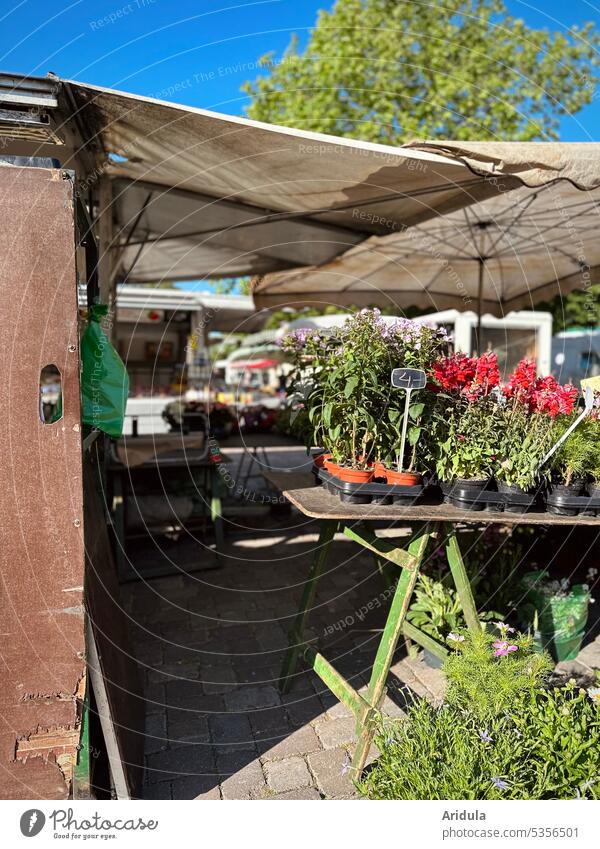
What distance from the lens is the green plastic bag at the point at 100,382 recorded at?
205cm

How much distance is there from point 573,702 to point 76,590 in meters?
1.74

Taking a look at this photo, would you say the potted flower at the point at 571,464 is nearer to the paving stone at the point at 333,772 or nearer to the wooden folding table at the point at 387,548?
the wooden folding table at the point at 387,548

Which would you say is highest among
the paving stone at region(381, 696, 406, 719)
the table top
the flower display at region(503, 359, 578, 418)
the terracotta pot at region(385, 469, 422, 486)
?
the flower display at region(503, 359, 578, 418)

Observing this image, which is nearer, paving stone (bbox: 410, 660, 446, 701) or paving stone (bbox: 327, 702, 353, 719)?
paving stone (bbox: 327, 702, 353, 719)

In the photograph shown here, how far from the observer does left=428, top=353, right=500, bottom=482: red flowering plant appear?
7.49 feet

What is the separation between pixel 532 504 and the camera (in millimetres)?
2346

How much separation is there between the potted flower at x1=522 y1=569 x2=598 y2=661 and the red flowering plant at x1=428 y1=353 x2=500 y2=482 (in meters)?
1.03

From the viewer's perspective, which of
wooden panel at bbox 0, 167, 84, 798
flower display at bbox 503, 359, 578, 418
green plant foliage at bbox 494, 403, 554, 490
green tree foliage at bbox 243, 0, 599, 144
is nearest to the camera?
wooden panel at bbox 0, 167, 84, 798

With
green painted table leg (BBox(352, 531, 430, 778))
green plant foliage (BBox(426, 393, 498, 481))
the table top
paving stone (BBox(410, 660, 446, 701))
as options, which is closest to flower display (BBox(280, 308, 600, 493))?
green plant foliage (BBox(426, 393, 498, 481))

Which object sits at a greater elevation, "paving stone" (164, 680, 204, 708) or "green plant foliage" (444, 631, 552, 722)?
"green plant foliage" (444, 631, 552, 722)

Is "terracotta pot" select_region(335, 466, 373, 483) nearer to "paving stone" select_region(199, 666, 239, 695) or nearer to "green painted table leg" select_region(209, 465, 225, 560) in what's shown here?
"paving stone" select_region(199, 666, 239, 695)

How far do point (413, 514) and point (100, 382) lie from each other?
4.32 feet

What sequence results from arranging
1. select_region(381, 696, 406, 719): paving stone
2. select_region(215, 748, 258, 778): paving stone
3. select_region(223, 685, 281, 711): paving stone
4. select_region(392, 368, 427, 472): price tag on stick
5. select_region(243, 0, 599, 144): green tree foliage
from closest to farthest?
select_region(392, 368, 427, 472): price tag on stick, select_region(215, 748, 258, 778): paving stone, select_region(381, 696, 406, 719): paving stone, select_region(223, 685, 281, 711): paving stone, select_region(243, 0, 599, 144): green tree foliage

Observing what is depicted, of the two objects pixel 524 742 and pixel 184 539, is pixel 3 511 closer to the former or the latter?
pixel 524 742
